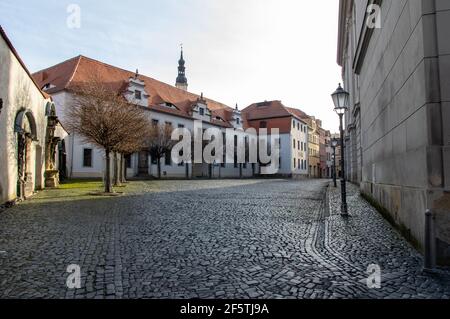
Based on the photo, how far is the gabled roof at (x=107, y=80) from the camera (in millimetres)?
34375

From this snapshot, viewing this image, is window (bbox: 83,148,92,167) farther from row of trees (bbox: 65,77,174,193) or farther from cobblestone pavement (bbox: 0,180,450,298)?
cobblestone pavement (bbox: 0,180,450,298)

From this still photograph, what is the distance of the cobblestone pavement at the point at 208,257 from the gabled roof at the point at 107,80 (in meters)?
24.6

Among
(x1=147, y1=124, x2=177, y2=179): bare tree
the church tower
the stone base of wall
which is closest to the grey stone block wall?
the stone base of wall

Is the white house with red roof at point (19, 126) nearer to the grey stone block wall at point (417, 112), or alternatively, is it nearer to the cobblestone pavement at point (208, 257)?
the cobblestone pavement at point (208, 257)

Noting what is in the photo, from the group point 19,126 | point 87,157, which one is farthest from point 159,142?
point 19,126

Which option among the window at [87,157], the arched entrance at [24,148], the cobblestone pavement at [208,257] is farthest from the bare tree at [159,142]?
the cobblestone pavement at [208,257]

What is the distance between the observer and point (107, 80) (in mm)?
39250

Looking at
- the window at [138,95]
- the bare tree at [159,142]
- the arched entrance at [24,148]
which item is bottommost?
the arched entrance at [24,148]

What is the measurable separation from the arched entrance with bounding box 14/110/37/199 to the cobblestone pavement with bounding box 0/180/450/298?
4057mm

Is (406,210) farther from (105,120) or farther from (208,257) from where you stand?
(105,120)

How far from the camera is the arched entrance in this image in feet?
40.8

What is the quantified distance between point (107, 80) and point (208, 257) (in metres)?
37.8
